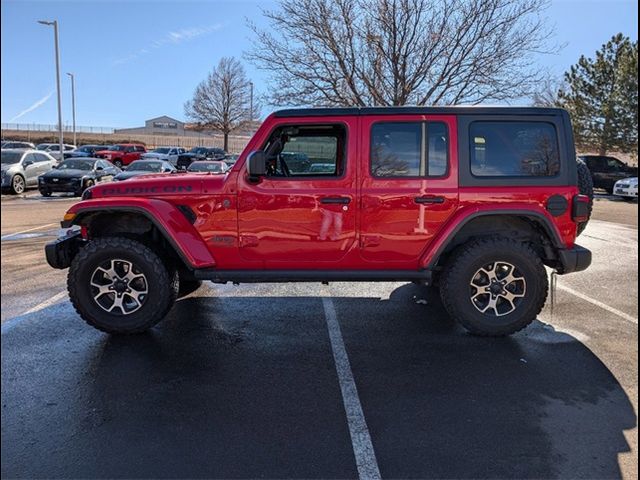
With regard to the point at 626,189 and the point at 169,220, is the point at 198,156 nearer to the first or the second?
the point at 626,189

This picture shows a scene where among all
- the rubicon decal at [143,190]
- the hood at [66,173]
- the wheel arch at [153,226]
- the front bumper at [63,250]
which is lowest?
the front bumper at [63,250]

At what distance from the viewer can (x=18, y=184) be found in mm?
17828

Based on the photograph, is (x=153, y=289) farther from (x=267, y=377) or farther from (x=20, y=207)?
(x=20, y=207)

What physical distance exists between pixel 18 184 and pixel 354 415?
733 inches

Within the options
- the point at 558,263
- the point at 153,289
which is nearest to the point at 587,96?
the point at 558,263

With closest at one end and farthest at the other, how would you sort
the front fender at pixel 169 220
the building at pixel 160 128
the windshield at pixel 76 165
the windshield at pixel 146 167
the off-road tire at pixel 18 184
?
the front fender at pixel 169 220, the off-road tire at pixel 18 184, the windshield at pixel 146 167, the windshield at pixel 76 165, the building at pixel 160 128

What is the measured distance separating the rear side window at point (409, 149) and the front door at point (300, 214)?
0.24 m

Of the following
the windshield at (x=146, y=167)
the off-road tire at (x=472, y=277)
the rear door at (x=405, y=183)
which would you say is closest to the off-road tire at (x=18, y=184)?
the windshield at (x=146, y=167)

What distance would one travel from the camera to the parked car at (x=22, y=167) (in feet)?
56.7

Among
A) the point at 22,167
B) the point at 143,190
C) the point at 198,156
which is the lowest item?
the point at 143,190

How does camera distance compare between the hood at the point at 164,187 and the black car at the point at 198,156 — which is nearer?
the hood at the point at 164,187

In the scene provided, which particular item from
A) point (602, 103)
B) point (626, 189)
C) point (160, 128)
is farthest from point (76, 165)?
point (160, 128)

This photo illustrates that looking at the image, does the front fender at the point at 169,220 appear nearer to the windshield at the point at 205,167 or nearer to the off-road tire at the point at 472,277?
the off-road tire at the point at 472,277

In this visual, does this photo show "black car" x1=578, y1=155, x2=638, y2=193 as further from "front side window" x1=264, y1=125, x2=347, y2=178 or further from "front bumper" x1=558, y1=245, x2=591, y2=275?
"front side window" x1=264, y1=125, x2=347, y2=178
